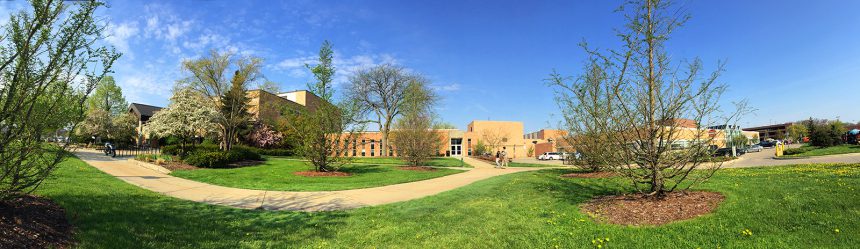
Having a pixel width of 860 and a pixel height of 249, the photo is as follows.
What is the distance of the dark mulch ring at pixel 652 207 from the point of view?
5836 mm

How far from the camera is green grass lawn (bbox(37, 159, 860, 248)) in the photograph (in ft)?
15.6

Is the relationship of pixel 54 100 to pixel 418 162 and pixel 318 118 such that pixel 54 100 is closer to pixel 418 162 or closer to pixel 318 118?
pixel 318 118

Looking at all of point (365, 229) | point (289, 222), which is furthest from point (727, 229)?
point (289, 222)

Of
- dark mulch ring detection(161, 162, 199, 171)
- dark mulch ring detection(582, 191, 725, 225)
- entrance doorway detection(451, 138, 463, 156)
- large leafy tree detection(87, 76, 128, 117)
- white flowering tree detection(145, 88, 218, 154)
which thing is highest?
large leafy tree detection(87, 76, 128, 117)

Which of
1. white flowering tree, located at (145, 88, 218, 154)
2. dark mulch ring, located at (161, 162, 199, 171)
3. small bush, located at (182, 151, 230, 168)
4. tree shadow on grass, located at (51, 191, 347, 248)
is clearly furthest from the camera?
white flowering tree, located at (145, 88, 218, 154)

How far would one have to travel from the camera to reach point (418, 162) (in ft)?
75.0

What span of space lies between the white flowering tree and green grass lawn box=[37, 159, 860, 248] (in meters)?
17.5

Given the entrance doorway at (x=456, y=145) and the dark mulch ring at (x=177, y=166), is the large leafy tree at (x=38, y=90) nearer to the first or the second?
the dark mulch ring at (x=177, y=166)

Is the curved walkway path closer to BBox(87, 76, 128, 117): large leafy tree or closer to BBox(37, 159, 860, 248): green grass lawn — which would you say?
A: BBox(37, 159, 860, 248): green grass lawn

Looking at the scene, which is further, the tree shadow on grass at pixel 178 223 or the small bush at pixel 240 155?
the small bush at pixel 240 155

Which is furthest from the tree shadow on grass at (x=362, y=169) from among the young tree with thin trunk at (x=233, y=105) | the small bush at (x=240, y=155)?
the young tree with thin trunk at (x=233, y=105)

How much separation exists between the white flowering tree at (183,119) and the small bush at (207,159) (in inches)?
237

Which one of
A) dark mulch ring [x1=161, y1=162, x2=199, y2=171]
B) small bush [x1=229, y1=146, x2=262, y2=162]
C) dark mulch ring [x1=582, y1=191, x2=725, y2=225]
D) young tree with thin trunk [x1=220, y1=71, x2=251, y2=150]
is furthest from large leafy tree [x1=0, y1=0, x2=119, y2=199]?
young tree with thin trunk [x1=220, y1=71, x2=251, y2=150]

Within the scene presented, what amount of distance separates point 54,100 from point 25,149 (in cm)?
74
